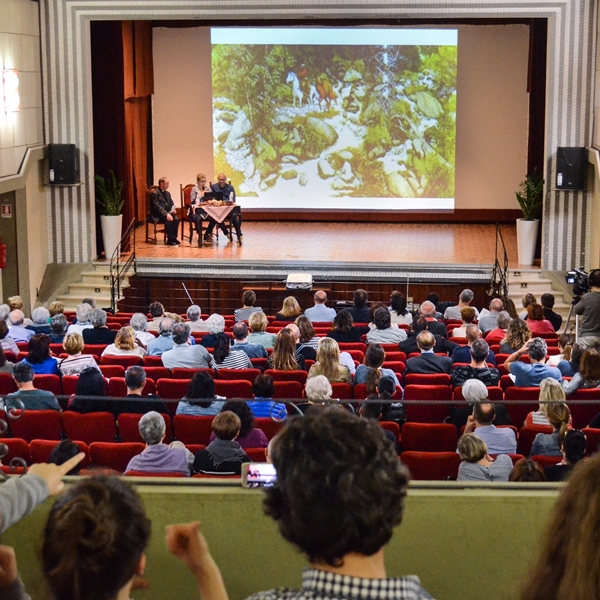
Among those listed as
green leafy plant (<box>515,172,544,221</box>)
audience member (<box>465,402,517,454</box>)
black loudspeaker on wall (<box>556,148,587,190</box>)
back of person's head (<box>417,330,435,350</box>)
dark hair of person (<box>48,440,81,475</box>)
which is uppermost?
black loudspeaker on wall (<box>556,148,587,190</box>)

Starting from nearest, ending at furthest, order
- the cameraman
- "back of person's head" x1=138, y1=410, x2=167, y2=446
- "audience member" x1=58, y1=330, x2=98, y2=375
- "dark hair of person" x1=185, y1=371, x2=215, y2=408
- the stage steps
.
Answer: "back of person's head" x1=138, y1=410, x2=167, y2=446 → "dark hair of person" x1=185, y1=371, x2=215, y2=408 → "audience member" x1=58, y1=330, x2=98, y2=375 → the cameraman → the stage steps

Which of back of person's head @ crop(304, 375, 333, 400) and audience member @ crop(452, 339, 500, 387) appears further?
audience member @ crop(452, 339, 500, 387)

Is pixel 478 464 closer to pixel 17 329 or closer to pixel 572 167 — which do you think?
pixel 17 329

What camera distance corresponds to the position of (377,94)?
56.0 feet

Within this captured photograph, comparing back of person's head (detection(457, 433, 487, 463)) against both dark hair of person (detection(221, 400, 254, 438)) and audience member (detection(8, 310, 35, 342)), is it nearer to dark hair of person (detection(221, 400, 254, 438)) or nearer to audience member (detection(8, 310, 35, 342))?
dark hair of person (detection(221, 400, 254, 438))

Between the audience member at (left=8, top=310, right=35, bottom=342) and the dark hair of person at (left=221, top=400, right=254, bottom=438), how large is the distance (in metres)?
4.03

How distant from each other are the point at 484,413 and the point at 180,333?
2.89 meters

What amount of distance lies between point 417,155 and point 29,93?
22.7 ft

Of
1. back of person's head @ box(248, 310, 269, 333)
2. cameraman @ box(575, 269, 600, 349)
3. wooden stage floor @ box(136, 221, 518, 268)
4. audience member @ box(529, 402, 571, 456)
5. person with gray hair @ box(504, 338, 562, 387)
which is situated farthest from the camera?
wooden stage floor @ box(136, 221, 518, 268)

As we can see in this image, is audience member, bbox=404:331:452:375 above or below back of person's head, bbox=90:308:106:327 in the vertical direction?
below

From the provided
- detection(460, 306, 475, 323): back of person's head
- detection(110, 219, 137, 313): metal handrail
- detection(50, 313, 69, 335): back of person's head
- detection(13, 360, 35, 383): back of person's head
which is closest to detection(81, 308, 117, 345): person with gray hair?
detection(50, 313, 69, 335): back of person's head

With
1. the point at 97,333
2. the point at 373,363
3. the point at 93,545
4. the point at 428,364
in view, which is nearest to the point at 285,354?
the point at 373,363

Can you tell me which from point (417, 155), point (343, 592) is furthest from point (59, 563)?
point (417, 155)

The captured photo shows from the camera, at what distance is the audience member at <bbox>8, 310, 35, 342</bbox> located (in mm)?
9047
